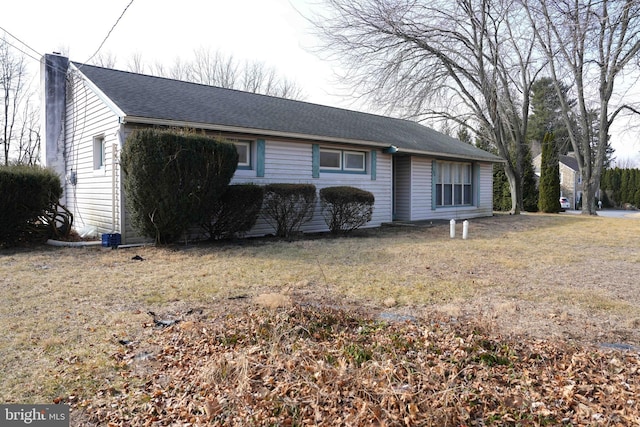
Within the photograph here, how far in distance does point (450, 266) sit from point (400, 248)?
1.94 metres

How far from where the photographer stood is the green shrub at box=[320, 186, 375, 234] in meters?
10.7

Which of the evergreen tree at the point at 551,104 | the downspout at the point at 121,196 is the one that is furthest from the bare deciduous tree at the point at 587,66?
the downspout at the point at 121,196

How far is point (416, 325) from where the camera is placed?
3.70m

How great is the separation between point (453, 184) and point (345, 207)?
7.55m

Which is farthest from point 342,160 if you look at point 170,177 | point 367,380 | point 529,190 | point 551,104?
point 551,104

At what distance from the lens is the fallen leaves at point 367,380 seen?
2.31 m

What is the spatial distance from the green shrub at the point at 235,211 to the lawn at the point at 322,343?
2.36 meters

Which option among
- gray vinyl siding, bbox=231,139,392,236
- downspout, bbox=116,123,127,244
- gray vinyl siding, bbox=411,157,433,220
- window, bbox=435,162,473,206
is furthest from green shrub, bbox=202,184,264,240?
window, bbox=435,162,473,206

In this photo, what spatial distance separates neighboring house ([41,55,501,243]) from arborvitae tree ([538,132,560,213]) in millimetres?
10604

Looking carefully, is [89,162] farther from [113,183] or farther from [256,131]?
[256,131]

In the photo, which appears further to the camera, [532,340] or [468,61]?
[468,61]

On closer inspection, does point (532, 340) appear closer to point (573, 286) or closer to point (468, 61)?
point (573, 286)

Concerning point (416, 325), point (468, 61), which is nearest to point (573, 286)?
point (416, 325)

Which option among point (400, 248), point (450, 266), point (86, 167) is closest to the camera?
point (450, 266)
